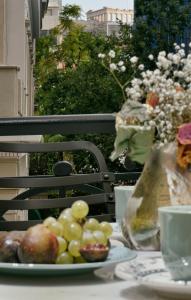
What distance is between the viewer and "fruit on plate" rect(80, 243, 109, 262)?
1.31 meters

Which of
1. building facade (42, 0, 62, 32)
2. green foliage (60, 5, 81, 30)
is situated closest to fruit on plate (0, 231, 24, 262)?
green foliage (60, 5, 81, 30)

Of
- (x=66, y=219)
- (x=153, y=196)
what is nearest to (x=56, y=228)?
(x=66, y=219)

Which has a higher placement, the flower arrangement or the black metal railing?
the flower arrangement

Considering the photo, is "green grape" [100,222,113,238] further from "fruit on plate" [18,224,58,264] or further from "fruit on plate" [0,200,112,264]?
"fruit on plate" [18,224,58,264]

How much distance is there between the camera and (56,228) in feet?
4.46

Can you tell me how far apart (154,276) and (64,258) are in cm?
15

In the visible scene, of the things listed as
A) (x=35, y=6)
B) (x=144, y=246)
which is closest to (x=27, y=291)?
(x=144, y=246)

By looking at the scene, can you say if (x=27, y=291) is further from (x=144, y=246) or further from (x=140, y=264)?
(x=144, y=246)

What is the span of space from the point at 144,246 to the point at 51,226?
30 cm

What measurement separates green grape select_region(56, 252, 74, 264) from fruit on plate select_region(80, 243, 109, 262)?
0.02 meters

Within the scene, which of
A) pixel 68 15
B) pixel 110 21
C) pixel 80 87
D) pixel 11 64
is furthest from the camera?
pixel 110 21

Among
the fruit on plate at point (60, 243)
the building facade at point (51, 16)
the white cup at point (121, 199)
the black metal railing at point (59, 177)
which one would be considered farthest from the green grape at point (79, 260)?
the building facade at point (51, 16)

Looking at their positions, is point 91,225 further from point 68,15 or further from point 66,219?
point 68,15

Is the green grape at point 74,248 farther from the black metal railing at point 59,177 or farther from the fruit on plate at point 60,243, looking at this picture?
the black metal railing at point 59,177
